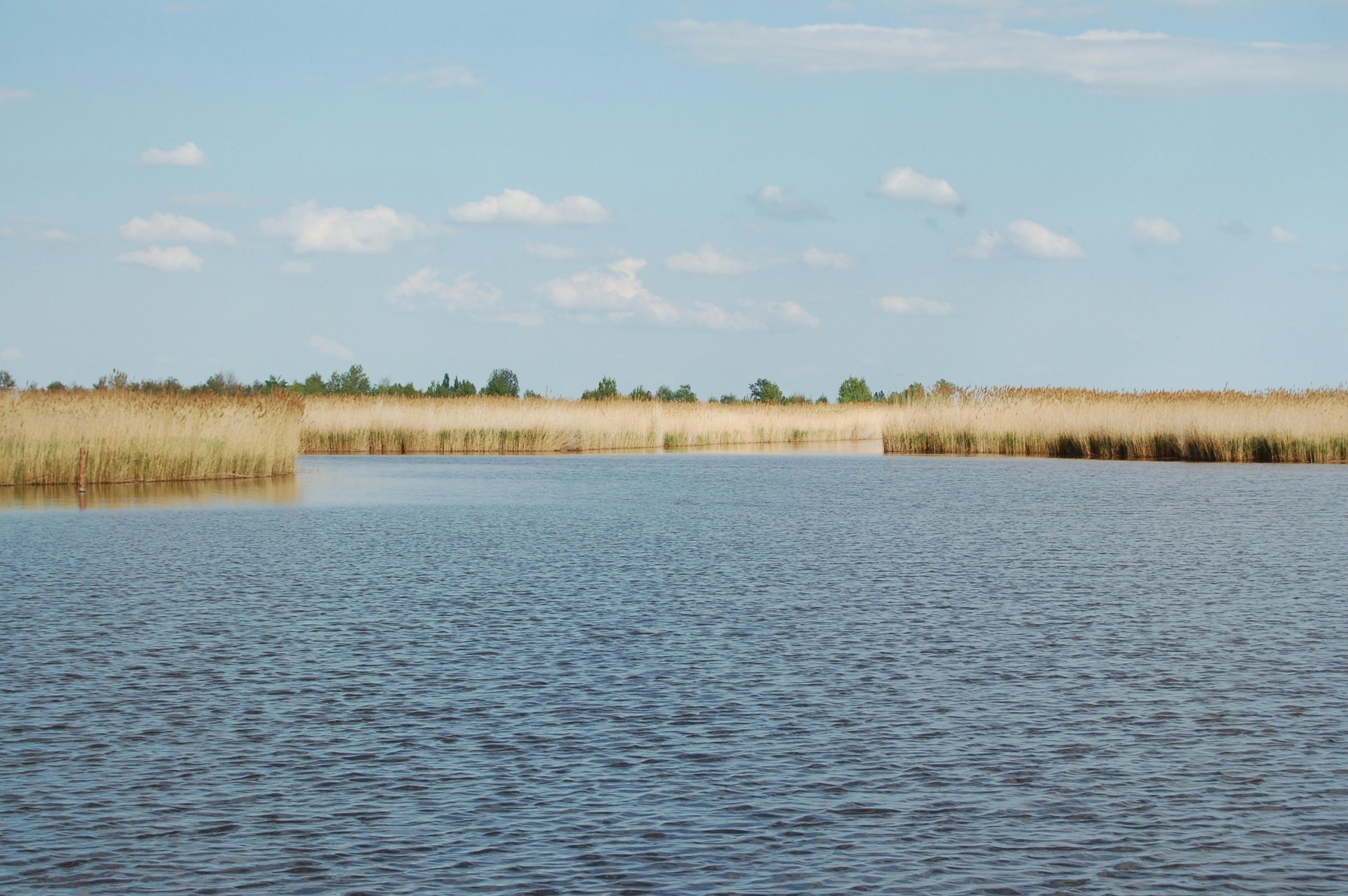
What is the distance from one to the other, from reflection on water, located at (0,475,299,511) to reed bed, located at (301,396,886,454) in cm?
1367

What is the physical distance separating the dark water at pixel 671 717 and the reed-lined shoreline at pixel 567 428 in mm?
9040

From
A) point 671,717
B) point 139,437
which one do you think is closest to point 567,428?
point 139,437

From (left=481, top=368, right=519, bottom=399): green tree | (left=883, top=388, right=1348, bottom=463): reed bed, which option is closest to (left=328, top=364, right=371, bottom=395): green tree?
(left=481, top=368, right=519, bottom=399): green tree

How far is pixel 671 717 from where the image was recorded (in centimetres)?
615

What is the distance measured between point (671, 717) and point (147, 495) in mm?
15849

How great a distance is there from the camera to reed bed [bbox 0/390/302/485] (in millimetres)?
21531

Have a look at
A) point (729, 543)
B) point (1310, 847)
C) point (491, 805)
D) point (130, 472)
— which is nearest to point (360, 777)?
point (491, 805)

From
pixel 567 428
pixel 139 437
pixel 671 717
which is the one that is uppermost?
pixel 567 428

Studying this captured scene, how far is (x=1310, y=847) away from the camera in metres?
4.43

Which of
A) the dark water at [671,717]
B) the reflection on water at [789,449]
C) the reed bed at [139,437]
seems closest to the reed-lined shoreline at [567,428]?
the reed bed at [139,437]

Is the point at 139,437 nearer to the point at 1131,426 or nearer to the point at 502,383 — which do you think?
the point at 1131,426

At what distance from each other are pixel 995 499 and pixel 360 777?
621 inches

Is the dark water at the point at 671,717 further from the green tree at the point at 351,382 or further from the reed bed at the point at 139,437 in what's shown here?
the green tree at the point at 351,382

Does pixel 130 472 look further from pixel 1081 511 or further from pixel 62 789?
pixel 62 789
